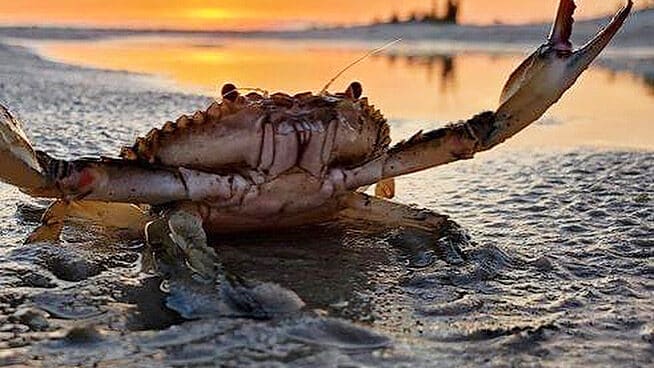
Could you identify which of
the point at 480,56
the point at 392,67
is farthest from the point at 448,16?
the point at 392,67

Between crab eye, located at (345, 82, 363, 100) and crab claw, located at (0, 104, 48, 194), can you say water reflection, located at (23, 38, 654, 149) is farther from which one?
crab claw, located at (0, 104, 48, 194)

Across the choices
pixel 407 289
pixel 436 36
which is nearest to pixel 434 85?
pixel 407 289

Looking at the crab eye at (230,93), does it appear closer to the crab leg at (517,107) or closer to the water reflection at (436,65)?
the crab leg at (517,107)

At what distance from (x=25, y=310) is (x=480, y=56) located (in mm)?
16044

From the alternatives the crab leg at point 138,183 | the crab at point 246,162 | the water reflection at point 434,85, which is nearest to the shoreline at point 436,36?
the water reflection at point 434,85

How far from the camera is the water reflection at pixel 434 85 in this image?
7.12 m

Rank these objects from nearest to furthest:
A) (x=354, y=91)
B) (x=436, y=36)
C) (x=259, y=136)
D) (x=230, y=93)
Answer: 1. (x=259, y=136)
2. (x=230, y=93)
3. (x=354, y=91)
4. (x=436, y=36)

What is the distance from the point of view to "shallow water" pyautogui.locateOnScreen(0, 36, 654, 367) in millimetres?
2266

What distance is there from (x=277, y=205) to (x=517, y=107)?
2.90ft

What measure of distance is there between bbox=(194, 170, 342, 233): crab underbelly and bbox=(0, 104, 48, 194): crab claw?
0.49 metres

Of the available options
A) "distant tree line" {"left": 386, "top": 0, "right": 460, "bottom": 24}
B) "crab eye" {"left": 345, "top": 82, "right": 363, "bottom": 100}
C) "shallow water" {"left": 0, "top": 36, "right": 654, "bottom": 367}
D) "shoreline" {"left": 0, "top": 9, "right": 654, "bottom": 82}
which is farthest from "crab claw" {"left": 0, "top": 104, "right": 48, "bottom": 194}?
"distant tree line" {"left": 386, "top": 0, "right": 460, "bottom": 24}

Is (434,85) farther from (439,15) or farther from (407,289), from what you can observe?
(439,15)

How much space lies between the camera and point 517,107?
3367mm

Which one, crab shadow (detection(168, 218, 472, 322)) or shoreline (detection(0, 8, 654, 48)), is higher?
crab shadow (detection(168, 218, 472, 322))
